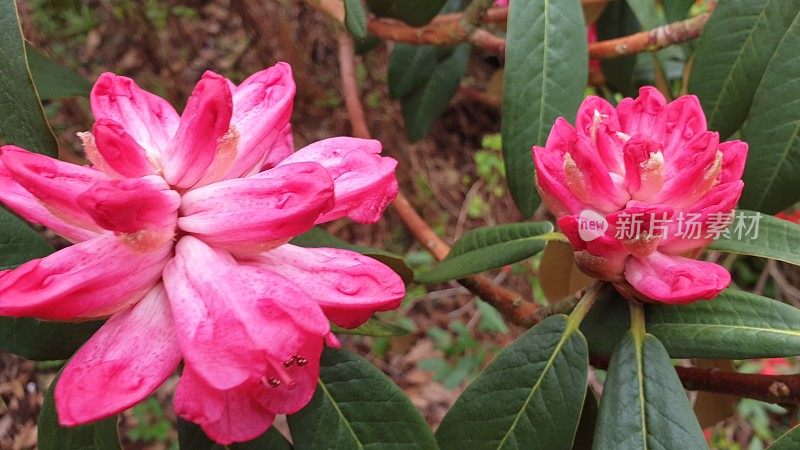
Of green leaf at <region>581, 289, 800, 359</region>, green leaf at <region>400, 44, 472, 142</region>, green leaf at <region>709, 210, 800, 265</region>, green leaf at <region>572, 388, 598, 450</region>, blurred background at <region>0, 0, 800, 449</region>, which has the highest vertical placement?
green leaf at <region>709, 210, 800, 265</region>

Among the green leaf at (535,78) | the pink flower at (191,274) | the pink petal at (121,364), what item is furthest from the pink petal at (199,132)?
the green leaf at (535,78)

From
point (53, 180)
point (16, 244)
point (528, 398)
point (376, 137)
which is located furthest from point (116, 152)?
Answer: point (376, 137)

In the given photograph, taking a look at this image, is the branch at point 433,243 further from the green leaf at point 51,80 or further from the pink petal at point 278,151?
the green leaf at point 51,80

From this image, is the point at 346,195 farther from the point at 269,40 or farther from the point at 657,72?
the point at 269,40

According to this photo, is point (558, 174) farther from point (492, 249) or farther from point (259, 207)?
point (259, 207)

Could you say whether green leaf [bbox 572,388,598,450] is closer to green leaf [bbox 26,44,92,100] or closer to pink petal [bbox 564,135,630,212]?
pink petal [bbox 564,135,630,212]

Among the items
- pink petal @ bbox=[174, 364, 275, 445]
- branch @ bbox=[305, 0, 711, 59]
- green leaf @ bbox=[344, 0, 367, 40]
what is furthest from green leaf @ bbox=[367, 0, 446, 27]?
pink petal @ bbox=[174, 364, 275, 445]
